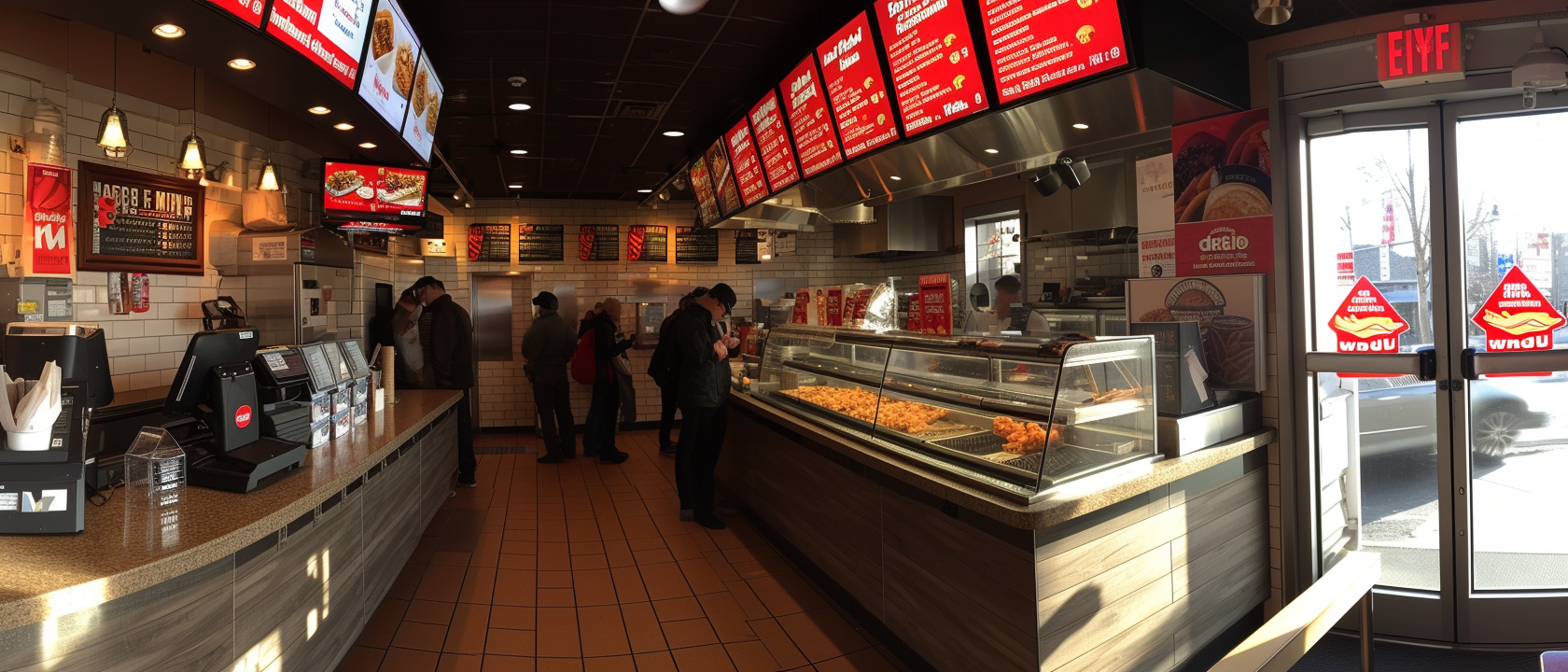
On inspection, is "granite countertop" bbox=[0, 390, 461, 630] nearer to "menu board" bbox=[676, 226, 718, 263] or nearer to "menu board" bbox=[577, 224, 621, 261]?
"menu board" bbox=[577, 224, 621, 261]

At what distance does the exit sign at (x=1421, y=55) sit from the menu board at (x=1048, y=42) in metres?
1.38

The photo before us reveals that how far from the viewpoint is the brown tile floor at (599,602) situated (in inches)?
134

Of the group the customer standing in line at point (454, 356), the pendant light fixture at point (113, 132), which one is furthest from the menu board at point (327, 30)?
the customer standing in line at point (454, 356)

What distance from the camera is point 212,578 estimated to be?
7.16ft

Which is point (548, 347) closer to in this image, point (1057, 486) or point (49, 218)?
point (49, 218)

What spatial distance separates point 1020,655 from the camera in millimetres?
2658

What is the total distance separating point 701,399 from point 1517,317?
412 cm

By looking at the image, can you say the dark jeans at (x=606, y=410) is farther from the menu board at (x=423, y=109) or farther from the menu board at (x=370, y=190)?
the menu board at (x=423, y=109)

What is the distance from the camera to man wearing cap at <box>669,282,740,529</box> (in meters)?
5.25

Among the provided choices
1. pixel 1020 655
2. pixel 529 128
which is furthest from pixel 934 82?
pixel 529 128

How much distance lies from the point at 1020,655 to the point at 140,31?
3847 mm

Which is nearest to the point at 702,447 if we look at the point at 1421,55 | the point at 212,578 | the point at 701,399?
the point at 701,399

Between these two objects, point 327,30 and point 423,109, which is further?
point 423,109

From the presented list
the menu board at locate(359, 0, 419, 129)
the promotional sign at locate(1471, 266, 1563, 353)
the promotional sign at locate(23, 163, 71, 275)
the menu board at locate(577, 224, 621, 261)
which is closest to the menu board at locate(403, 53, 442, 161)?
the menu board at locate(359, 0, 419, 129)
